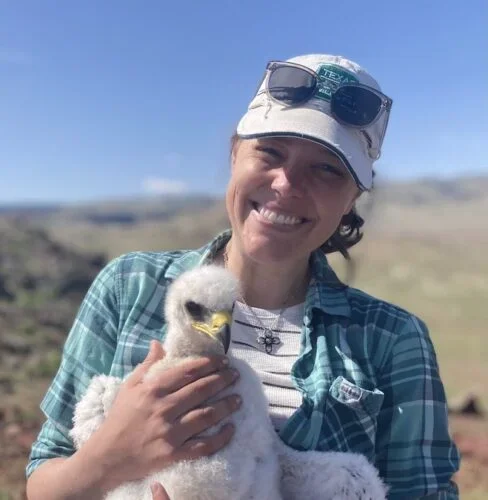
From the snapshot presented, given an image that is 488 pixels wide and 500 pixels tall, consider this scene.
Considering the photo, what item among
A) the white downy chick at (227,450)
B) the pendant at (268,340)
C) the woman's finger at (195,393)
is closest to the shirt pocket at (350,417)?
the white downy chick at (227,450)

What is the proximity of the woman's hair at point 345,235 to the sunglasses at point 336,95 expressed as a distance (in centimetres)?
64

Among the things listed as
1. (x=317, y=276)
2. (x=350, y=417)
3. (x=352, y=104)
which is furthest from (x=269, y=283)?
(x=352, y=104)

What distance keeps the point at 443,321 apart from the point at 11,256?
28691 millimetres

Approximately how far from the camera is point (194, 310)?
10.3ft

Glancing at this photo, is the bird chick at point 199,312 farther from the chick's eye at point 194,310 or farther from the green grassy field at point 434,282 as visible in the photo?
the green grassy field at point 434,282

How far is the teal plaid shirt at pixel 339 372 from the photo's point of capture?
2971mm

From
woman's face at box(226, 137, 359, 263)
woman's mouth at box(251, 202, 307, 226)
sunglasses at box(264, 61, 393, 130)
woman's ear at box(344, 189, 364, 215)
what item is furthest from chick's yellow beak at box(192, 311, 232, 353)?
sunglasses at box(264, 61, 393, 130)

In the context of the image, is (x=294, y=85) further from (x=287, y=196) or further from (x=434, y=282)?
(x=434, y=282)

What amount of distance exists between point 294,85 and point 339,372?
146cm

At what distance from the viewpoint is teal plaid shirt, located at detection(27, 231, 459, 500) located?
9.75ft

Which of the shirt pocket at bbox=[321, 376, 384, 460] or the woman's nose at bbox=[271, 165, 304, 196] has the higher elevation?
the woman's nose at bbox=[271, 165, 304, 196]

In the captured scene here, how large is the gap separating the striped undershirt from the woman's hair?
0.52 meters

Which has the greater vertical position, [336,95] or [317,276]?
[336,95]

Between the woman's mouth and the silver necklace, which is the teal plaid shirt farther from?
Answer: the woman's mouth
